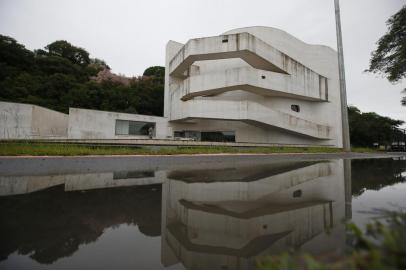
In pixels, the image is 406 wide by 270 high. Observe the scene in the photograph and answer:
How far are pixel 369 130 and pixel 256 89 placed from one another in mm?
27129

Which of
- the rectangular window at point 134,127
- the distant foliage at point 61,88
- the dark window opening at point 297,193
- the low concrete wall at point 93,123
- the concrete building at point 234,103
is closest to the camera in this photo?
the dark window opening at point 297,193

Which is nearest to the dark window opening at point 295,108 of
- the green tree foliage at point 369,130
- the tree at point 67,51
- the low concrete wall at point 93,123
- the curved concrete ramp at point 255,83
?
the curved concrete ramp at point 255,83

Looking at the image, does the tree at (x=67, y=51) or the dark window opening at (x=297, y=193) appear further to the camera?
the tree at (x=67, y=51)

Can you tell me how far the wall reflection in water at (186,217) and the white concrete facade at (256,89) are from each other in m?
13.5

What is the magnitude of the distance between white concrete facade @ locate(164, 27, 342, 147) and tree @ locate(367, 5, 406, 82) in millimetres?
8329

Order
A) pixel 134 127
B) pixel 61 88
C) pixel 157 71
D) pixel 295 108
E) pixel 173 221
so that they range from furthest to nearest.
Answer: pixel 157 71 < pixel 61 88 < pixel 295 108 < pixel 134 127 < pixel 173 221

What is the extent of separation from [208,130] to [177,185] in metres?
17.0

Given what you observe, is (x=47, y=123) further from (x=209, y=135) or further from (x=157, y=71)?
(x=157, y=71)

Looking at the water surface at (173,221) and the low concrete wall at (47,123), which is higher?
the low concrete wall at (47,123)

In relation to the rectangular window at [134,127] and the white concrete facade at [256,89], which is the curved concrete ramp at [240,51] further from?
the rectangular window at [134,127]

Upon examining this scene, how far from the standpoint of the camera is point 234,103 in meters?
17.5

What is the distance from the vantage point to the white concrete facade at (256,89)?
57.6 feet

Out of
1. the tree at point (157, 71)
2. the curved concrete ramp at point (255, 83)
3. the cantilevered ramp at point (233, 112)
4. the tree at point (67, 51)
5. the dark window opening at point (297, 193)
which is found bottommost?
the dark window opening at point (297, 193)

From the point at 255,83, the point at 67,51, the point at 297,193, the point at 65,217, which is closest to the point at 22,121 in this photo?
the point at 65,217
